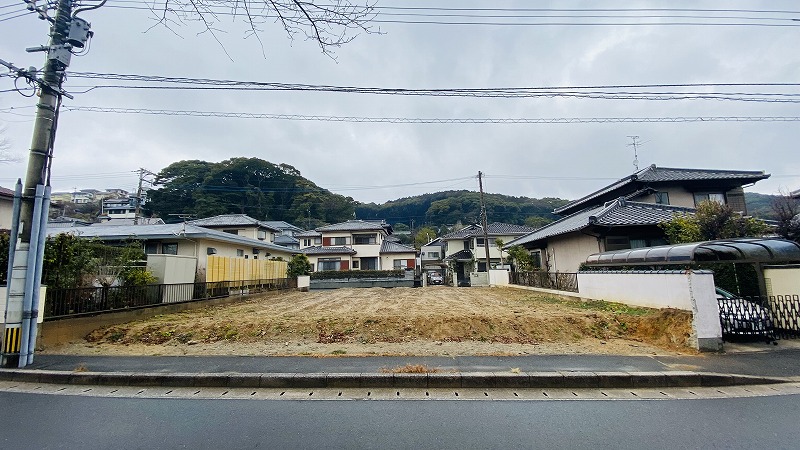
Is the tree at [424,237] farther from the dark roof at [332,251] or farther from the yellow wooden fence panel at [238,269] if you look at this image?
the yellow wooden fence panel at [238,269]

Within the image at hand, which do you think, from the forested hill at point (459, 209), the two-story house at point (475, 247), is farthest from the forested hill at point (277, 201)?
the two-story house at point (475, 247)

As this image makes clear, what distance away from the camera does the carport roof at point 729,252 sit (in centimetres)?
751

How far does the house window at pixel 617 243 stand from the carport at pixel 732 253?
399 cm

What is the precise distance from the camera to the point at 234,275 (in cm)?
1742

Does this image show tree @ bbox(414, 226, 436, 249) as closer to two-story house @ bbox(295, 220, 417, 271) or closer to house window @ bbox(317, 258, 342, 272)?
two-story house @ bbox(295, 220, 417, 271)

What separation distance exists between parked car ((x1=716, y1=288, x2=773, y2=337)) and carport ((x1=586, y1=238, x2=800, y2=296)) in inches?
32.3

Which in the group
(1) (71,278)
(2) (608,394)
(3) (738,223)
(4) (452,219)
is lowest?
(2) (608,394)

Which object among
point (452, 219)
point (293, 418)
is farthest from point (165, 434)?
point (452, 219)

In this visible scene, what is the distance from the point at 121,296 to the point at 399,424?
1022cm

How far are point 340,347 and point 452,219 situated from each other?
63.3 meters

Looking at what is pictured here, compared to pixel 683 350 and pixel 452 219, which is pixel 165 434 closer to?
pixel 683 350

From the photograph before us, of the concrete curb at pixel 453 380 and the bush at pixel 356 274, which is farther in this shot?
the bush at pixel 356 274

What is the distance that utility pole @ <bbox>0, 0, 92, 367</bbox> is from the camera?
611 centimetres

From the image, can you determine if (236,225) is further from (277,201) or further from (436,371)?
(436,371)
